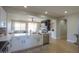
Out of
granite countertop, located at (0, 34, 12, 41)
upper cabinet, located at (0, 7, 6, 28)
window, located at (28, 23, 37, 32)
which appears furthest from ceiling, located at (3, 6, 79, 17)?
granite countertop, located at (0, 34, 12, 41)

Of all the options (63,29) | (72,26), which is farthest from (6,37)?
(72,26)

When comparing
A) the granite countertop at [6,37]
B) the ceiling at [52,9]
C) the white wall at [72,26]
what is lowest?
the granite countertop at [6,37]

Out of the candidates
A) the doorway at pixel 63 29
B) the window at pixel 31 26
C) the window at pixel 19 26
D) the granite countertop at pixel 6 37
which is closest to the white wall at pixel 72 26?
the doorway at pixel 63 29

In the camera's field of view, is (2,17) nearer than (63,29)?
Yes

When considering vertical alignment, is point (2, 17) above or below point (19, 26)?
above

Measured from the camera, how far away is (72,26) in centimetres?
206

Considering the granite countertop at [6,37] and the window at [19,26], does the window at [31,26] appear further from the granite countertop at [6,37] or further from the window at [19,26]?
the granite countertop at [6,37]

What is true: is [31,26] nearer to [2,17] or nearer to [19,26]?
[19,26]

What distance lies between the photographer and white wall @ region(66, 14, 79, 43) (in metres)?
2.00

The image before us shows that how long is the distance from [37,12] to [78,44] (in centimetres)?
101

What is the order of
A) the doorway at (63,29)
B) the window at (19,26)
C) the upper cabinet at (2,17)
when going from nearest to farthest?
1. the upper cabinet at (2,17)
2. the window at (19,26)
3. the doorway at (63,29)

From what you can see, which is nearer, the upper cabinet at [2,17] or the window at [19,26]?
the upper cabinet at [2,17]

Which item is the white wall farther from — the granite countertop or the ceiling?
the granite countertop

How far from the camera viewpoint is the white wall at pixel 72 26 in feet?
6.57
